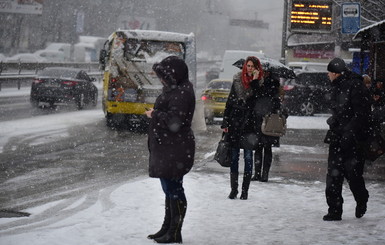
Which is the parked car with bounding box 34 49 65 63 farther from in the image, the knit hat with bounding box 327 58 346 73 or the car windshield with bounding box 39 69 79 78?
the knit hat with bounding box 327 58 346 73

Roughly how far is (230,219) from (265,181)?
2951 mm

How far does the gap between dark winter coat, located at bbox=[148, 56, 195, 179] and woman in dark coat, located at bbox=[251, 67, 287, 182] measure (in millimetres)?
2612

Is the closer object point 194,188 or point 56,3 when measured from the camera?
point 194,188

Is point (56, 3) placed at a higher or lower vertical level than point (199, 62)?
higher

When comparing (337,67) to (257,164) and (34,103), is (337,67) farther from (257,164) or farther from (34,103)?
(34,103)

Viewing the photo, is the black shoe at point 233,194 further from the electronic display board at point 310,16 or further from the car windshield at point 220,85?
the electronic display board at point 310,16

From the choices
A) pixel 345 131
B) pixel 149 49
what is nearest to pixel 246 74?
pixel 345 131

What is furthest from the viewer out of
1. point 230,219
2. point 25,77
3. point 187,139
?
point 25,77

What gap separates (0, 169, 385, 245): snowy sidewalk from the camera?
6.45 meters

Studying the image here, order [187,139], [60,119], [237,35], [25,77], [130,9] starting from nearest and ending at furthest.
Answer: [187,139] < [60,119] < [25,77] < [130,9] < [237,35]

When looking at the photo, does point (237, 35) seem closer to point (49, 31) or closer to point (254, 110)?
point (49, 31)

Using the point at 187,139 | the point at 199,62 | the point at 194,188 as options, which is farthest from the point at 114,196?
the point at 199,62

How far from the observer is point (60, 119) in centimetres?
2089

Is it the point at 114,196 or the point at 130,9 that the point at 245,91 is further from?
the point at 130,9
